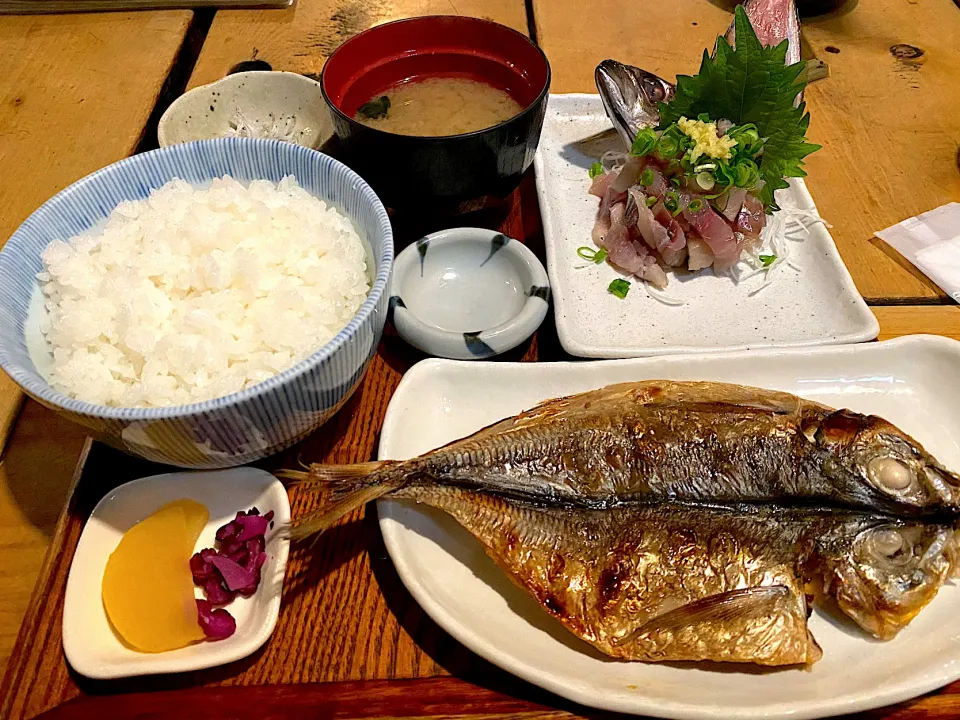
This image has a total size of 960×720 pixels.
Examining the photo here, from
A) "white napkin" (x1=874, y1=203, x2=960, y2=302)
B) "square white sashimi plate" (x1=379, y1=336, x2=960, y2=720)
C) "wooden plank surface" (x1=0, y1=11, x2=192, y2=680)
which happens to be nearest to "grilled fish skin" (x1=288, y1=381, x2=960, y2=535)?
"square white sashimi plate" (x1=379, y1=336, x2=960, y2=720)

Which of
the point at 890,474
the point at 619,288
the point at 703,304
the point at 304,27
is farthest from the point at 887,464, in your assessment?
the point at 304,27

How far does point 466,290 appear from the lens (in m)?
2.02

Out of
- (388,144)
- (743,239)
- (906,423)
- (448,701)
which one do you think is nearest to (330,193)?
(388,144)

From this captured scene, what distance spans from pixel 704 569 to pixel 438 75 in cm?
183

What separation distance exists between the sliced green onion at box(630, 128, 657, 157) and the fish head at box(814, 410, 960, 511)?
110 centimetres

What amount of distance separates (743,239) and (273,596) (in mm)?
1805

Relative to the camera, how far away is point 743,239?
2.15 metres

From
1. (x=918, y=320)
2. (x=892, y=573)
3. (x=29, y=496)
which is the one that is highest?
(x=29, y=496)

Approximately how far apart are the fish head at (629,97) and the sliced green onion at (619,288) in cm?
59

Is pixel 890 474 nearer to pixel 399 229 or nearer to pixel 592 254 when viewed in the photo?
pixel 592 254

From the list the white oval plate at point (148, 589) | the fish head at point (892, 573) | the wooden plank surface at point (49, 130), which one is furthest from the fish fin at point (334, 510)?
the fish head at point (892, 573)

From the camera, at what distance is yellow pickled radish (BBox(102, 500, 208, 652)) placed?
1248mm

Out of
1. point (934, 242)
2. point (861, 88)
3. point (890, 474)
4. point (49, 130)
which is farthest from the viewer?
point (861, 88)

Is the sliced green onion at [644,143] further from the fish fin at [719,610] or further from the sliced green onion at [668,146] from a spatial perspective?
the fish fin at [719,610]
